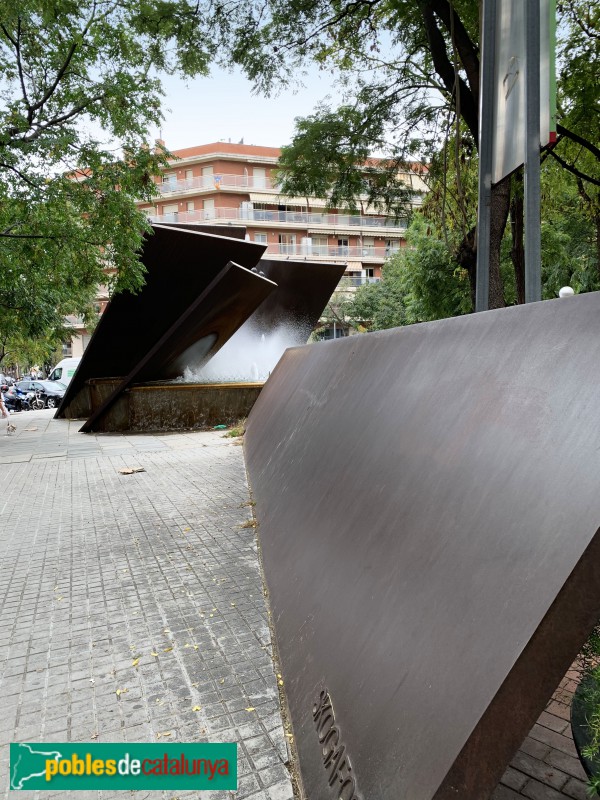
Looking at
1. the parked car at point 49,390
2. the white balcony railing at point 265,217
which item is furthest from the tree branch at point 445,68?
the white balcony railing at point 265,217

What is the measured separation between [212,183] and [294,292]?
31.3 metres

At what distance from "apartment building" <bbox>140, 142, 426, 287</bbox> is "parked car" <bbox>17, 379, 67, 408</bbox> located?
2170cm

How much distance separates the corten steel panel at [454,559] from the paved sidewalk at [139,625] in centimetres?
23

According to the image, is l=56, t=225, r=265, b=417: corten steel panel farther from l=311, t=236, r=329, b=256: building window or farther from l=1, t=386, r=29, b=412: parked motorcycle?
l=311, t=236, r=329, b=256: building window

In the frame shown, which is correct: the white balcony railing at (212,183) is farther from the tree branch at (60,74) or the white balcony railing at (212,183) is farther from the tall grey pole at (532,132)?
the tall grey pole at (532,132)

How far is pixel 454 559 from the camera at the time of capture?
162 centimetres

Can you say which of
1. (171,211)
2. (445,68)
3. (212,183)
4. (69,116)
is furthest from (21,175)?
(171,211)

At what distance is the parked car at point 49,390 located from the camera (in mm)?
25969

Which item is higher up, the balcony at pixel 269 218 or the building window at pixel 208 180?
the building window at pixel 208 180

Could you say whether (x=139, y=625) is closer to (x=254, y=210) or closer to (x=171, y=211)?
(x=254, y=210)

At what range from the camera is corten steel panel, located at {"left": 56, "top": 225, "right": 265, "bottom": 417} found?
11.5 m

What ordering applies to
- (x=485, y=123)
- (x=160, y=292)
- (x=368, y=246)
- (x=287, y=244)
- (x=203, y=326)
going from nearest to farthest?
(x=485, y=123) < (x=203, y=326) < (x=160, y=292) < (x=287, y=244) < (x=368, y=246)

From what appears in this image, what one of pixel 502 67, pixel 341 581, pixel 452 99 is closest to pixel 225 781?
pixel 341 581

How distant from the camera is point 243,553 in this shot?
4.46m
